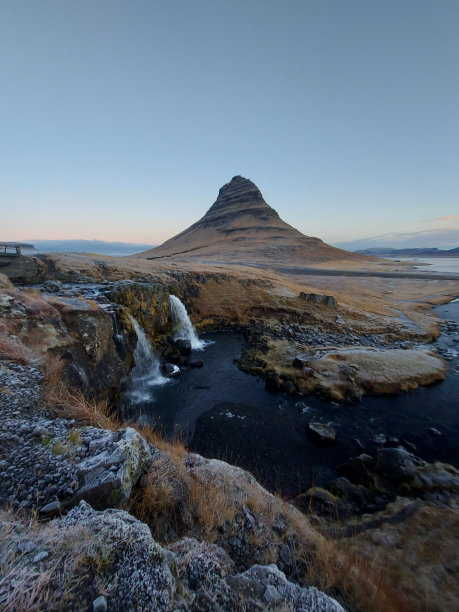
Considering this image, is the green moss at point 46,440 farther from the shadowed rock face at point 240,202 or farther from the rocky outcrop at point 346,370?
the shadowed rock face at point 240,202

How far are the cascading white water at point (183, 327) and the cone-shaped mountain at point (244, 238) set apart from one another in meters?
49.7

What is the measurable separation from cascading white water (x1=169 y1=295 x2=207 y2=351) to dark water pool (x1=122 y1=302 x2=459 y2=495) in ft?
16.7

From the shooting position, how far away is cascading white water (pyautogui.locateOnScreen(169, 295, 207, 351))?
2106 cm

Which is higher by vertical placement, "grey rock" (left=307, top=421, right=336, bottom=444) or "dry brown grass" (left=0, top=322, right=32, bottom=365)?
"dry brown grass" (left=0, top=322, right=32, bottom=365)

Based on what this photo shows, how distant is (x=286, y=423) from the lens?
1198cm

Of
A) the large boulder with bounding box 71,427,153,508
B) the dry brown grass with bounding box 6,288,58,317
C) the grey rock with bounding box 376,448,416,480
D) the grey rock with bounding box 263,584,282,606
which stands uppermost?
the dry brown grass with bounding box 6,288,58,317

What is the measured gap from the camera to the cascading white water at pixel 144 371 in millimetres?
14228

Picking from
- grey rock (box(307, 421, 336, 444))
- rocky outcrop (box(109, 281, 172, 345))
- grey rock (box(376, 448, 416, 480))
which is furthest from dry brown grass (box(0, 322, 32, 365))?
grey rock (box(376, 448, 416, 480))

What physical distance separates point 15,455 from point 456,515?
10691 mm

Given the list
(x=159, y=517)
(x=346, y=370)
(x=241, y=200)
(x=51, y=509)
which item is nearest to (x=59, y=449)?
(x=51, y=509)

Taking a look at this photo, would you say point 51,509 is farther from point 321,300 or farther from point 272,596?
point 321,300

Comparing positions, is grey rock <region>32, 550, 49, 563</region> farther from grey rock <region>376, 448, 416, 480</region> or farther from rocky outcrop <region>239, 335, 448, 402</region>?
rocky outcrop <region>239, 335, 448, 402</region>

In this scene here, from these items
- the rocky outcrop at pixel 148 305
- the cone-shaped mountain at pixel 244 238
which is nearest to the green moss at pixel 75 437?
the rocky outcrop at pixel 148 305

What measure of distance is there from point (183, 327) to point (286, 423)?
12.4 m
